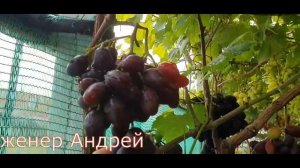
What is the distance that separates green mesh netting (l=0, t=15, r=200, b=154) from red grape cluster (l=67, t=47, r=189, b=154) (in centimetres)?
23

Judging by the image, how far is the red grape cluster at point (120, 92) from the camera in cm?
49

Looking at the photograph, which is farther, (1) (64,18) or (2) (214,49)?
(2) (214,49)

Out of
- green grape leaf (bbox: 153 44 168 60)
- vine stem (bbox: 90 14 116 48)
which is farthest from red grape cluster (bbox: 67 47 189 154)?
green grape leaf (bbox: 153 44 168 60)

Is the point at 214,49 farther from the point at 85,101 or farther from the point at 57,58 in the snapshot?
the point at 85,101

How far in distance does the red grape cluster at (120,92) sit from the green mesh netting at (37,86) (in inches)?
9.0

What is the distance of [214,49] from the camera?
3.19ft

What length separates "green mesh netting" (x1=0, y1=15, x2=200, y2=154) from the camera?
29.5 inches

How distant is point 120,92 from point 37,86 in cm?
35

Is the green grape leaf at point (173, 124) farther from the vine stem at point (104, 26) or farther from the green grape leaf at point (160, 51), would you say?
the green grape leaf at point (160, 51)

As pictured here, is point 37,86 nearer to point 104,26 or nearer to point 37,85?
point 37,85

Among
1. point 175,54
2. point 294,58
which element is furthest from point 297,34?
point 175,54

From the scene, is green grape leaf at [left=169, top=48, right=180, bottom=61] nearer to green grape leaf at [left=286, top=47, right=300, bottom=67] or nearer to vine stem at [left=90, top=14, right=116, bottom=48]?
green grape leaf at [left=286, top=47, right=300, bottom=67]
